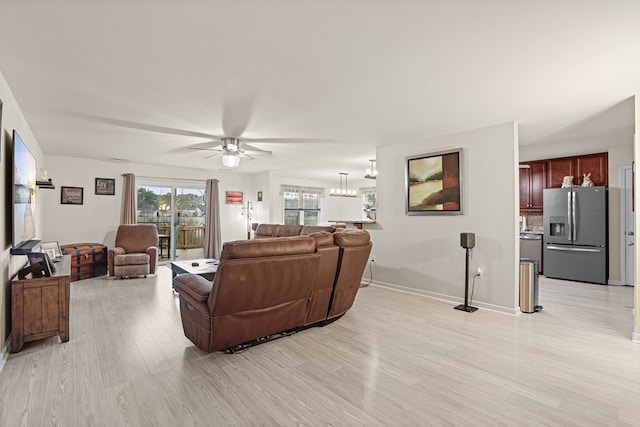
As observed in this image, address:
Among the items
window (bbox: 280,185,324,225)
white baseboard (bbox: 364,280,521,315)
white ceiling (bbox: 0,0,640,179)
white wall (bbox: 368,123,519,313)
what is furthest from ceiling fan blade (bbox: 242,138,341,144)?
window (bbox: 280,185,324,225)

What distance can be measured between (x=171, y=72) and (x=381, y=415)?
9.65 feet

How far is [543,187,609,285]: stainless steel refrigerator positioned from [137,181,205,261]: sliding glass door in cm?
774

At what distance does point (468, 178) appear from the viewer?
4430 millimetres

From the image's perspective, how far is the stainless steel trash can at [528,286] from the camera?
4.03m

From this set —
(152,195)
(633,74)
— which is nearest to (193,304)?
(633,74)

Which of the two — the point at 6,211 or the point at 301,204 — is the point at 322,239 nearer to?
the point at 6,211

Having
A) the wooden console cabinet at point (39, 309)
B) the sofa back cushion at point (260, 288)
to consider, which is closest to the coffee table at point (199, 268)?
the wooden console cabinet at point (39, 309)

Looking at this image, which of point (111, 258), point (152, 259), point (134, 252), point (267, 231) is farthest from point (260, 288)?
point (134, 252)

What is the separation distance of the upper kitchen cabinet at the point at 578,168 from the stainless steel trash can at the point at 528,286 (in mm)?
3038

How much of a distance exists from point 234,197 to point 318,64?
6864 mm

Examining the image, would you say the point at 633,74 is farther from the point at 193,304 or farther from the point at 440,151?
the point at 193,304

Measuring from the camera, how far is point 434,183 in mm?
4789

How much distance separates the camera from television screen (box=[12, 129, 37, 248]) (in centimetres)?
289

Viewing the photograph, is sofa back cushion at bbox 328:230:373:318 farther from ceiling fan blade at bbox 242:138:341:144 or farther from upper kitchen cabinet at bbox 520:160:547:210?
upper kitchen cabinet at bbox 520:160:547:210
